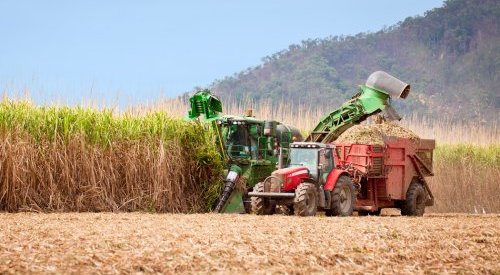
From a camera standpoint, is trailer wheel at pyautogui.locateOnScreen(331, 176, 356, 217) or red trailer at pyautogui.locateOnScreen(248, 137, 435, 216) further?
trailer wheel at pyautogui.locateOnScreen(331, 176, 356, 217)

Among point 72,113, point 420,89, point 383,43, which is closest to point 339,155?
point 72,113

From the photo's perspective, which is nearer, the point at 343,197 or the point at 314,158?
the point at 314,158

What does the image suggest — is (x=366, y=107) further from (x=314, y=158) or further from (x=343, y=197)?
(x=314, y=158)

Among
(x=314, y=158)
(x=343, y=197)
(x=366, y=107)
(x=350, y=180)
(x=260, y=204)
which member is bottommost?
(x=260, y=204)

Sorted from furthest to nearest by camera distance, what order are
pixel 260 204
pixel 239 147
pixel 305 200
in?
pixel 239 147, pixel 260 204, pixel 305 200

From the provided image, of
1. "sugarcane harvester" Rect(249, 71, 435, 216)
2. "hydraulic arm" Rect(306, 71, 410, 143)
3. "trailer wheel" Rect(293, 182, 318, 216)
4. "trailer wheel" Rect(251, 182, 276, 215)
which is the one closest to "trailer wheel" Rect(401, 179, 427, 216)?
"sugarcane harvester" Rect(249, 71, 435, 216)

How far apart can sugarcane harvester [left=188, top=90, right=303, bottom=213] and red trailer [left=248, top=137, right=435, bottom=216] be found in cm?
134

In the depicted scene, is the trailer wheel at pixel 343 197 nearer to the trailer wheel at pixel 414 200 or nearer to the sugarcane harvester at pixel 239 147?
the sugarcane harvester at pixel 239 147

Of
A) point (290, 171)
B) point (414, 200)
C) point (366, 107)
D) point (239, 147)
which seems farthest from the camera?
point (366, 107)

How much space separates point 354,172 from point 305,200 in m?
2.01

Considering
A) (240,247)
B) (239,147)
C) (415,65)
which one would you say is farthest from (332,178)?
(415,65)

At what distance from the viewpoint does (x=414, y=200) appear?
18812mm

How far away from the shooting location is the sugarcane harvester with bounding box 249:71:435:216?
1634 centimetres

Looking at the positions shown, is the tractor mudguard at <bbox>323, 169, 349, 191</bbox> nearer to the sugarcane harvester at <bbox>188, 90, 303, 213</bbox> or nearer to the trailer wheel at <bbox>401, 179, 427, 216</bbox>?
the sugarcane harvester at <bbox>188, 90, 303, 213</bbox>
